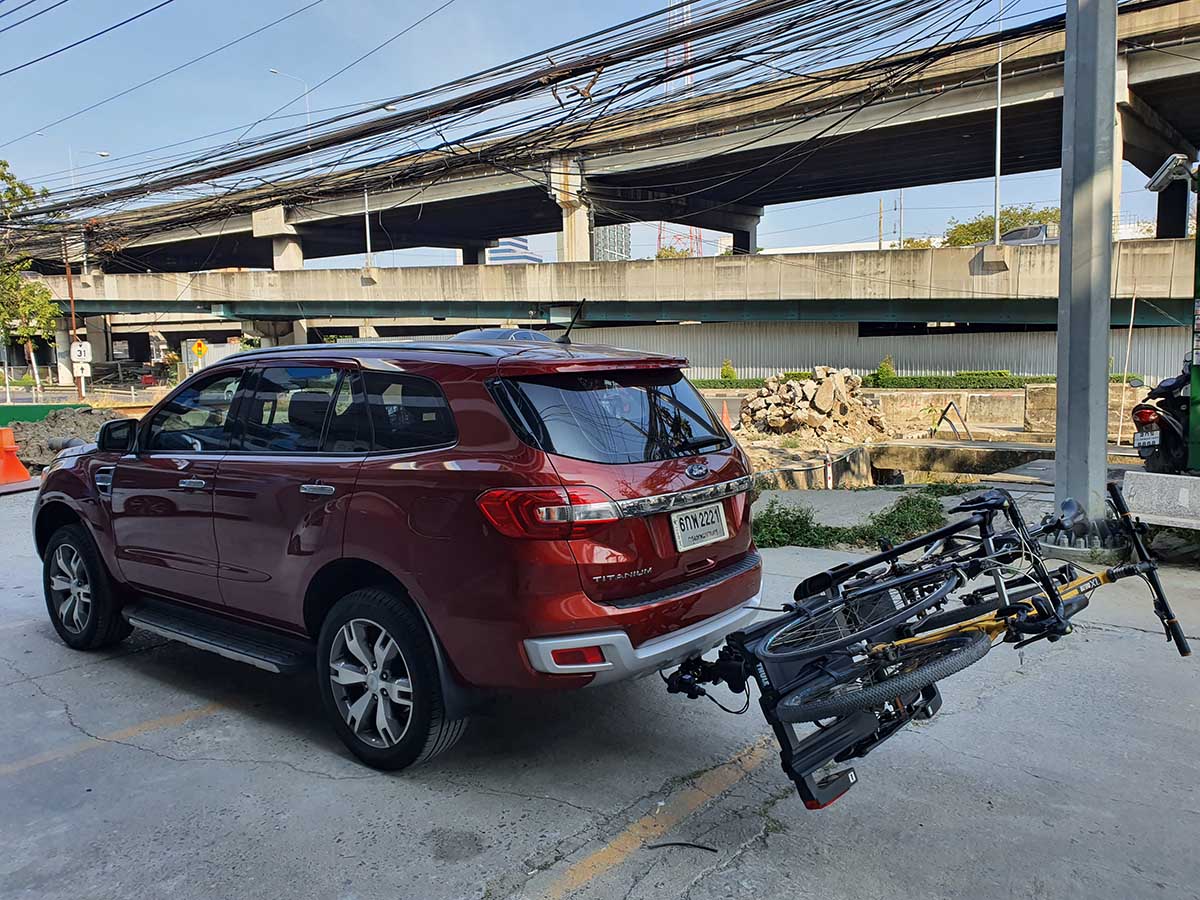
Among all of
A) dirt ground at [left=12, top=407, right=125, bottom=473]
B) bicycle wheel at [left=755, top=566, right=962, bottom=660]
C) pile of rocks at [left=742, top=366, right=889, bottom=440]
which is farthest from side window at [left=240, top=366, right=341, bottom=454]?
pile of rocks at [left=742, top=366, right=889, bottom=440]

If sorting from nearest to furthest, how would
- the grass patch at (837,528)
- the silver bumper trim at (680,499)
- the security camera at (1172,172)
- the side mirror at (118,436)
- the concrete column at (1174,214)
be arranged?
1. the silver bumper trim at (680,499)
2. the side mirror at (118,436)
3. the security camera at (1172,172)
4. the grass patch at (837,528)
5. the concrete column at (1174,214)

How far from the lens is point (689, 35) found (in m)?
11.4

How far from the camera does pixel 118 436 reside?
5.20 meters

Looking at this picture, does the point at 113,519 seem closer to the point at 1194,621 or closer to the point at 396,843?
the point at 396,843

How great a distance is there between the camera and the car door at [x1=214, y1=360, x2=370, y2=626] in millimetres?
3965

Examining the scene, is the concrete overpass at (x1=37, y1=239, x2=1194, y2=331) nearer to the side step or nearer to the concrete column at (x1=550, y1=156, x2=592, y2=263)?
the concrete column at (x1=550, y1=156, x2=592, y2=263)

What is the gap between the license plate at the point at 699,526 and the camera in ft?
12.1

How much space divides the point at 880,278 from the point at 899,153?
26.4ft

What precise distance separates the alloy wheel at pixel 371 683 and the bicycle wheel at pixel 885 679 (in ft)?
5.29

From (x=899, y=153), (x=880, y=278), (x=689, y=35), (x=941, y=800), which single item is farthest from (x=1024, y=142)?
(x=941, y=800)

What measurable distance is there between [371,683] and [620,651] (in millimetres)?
1180

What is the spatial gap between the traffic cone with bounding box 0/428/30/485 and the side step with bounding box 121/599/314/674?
1009 centimetres

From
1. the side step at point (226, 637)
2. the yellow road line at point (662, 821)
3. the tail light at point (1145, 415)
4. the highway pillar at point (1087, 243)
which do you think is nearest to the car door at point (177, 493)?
the side step at point (226, 637)

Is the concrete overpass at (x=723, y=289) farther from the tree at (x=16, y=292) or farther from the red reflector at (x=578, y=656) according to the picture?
the red reflector at (x=578, y=656)
